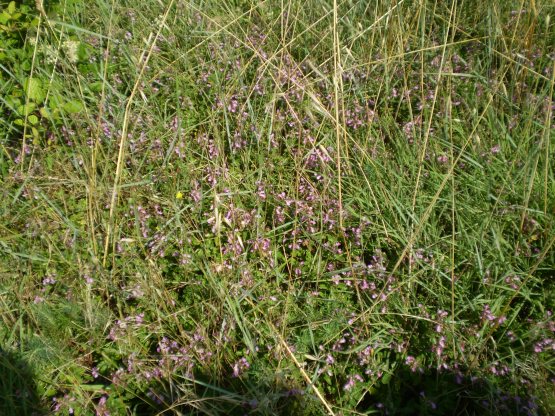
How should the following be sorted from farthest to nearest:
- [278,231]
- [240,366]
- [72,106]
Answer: [72,106] → [278,231] → [240,366]

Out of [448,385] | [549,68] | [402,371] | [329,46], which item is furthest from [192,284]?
[549,68]

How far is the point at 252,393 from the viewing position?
79.7 inches

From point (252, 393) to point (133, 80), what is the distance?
6.71ft

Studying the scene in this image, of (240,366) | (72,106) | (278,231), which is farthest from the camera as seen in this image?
(72,106)

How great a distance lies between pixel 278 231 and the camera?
2666mm

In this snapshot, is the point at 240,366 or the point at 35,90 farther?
the point at 35,90

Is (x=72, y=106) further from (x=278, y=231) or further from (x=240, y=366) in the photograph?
(x=240, y=366)

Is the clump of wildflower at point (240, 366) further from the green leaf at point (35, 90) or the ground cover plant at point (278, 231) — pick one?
the green leaf at point (35, 90)

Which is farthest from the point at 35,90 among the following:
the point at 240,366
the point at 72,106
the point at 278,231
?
the point at 240,366

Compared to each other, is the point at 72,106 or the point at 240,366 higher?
the point at 72,106

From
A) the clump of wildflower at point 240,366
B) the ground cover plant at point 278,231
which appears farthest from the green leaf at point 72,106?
the clump of wildflower at point 240,366

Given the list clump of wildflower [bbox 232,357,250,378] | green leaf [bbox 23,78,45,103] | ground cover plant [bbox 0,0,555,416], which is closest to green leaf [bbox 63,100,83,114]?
ground cover plant [bbox 0,0,555,416]

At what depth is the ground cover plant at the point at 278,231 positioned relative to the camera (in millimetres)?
2102

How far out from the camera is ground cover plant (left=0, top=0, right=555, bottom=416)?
2.10m
